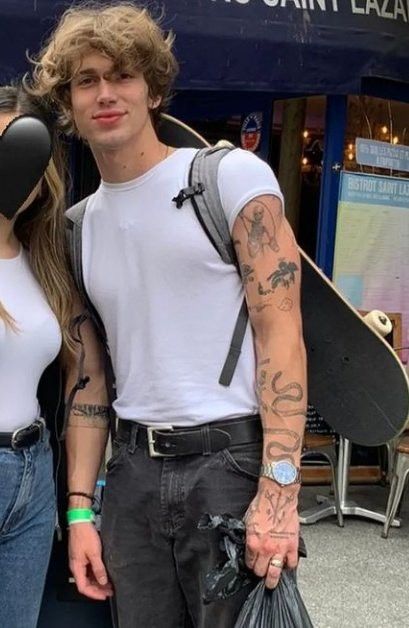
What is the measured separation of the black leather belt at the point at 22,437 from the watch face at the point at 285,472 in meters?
0.54

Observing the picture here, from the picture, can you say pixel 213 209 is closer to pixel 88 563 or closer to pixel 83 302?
pixel 83 302

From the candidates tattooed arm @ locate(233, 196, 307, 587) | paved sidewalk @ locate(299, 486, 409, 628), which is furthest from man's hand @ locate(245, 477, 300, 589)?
paved sidewalk @ locate(299, 486, 409, 628)

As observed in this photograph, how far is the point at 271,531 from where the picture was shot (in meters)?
1.73

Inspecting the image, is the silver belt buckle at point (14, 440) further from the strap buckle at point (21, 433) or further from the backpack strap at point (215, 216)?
the backpack strap at point (215, 216)

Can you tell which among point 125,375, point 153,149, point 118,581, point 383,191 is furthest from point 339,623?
point 383,191

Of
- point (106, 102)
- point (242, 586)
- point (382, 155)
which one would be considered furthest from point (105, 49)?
point (382, 155)

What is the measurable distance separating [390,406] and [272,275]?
1.57 feet

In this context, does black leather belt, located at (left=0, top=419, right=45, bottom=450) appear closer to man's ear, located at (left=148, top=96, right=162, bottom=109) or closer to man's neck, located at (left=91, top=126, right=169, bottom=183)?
man's neck, located at (left=91, top=126, right=169, bottom=183)

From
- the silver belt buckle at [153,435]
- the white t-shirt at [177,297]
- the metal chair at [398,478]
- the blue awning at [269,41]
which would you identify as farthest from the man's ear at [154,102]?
the metal chair at [398,478]

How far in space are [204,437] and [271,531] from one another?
244 millimetres

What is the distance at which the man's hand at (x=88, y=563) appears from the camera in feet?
6.52

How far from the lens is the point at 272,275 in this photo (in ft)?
5.82

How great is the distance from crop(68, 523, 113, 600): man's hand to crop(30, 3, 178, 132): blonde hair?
3.29 feet

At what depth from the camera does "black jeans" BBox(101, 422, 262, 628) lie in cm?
179
